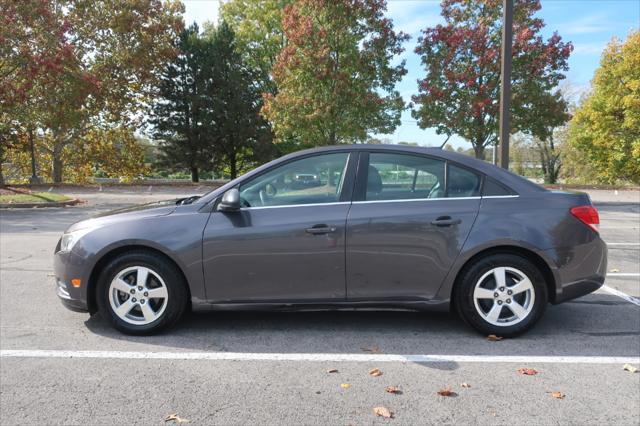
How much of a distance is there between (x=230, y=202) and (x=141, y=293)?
108 cm

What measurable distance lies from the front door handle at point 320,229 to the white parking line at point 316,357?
3.09 feet

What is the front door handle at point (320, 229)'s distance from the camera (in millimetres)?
3848

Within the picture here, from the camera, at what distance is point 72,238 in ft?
13.4

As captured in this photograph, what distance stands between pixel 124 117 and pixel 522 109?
23224 millimetres

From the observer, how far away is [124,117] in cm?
3030

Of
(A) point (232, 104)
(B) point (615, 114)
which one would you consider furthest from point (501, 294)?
(B) point (615, 114)

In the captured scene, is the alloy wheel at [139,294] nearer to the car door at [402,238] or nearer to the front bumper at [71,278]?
the front bumper at [71,278]

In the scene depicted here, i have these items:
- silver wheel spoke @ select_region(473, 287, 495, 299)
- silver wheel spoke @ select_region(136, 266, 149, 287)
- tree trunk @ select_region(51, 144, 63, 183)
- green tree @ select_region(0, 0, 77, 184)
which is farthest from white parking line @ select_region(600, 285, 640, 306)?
tree trunk @ select_region(51, 144, 63, 183)

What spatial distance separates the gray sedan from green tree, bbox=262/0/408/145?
15245 millimetres

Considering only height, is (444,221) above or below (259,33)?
below

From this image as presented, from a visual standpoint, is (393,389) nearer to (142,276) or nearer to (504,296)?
(504,296)

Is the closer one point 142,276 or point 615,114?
point 142,276

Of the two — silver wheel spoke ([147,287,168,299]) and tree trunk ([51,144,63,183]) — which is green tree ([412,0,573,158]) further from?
tree trunk ([51,144,63,183])

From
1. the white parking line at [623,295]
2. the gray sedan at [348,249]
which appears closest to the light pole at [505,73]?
the white parking line at [623,295]
